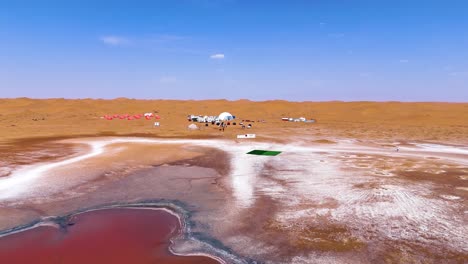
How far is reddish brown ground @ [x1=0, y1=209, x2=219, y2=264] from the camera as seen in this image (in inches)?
341

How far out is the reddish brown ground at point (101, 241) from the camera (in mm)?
8672

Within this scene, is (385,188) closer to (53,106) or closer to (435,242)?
(435,242)

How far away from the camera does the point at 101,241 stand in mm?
9719

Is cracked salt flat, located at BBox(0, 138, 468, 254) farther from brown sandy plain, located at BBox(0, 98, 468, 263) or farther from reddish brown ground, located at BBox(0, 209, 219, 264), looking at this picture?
reddish brown ground, located at BBox(0, 209, 219, 264)

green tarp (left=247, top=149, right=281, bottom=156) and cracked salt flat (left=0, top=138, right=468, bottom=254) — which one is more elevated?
green tarp (left=247, top=149, right=281, bottom=156)

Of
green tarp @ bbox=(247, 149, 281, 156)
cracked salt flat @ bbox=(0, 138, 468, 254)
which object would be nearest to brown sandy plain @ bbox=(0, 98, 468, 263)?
cracked salt flat @ bbox=(0, 138, 468, 254)

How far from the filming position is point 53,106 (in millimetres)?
85312

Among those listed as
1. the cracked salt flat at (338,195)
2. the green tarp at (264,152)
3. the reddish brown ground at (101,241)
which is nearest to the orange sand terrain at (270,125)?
the green tarp at (264,152)

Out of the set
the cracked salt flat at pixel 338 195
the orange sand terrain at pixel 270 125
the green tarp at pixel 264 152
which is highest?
the orange sand terrain at pixel 270 125

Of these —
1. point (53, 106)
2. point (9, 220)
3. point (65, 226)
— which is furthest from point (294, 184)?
point (53, 106)

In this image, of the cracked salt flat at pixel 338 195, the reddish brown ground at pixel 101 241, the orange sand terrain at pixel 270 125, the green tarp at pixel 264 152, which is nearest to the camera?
the reddish brown ground at pixel 101 241

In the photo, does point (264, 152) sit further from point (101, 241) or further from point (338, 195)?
point (101, 241)

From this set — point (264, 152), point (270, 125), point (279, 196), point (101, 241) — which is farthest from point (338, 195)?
point (270, 125)

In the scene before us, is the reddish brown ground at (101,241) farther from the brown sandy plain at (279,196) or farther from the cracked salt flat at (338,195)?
the cracked salt flat at (338,195)
